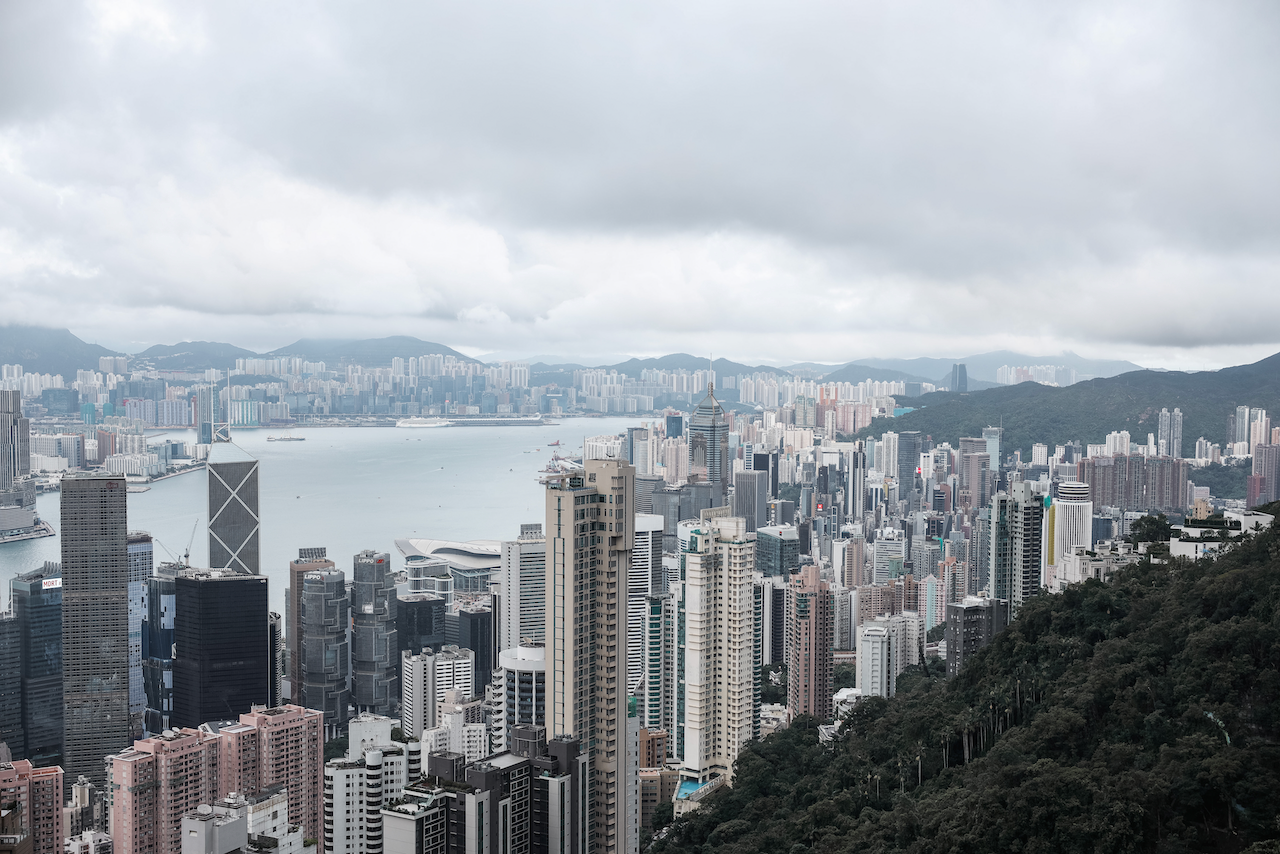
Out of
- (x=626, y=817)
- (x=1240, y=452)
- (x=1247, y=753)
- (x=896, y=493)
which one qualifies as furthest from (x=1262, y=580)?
(x=896, y=493)

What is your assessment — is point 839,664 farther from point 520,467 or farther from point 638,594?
point 520,467

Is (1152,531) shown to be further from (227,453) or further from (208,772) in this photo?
(227,453)

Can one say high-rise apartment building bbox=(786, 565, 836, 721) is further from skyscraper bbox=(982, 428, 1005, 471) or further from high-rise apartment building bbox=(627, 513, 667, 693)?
skyscraper bbox=(982, 428, 1005, 471)

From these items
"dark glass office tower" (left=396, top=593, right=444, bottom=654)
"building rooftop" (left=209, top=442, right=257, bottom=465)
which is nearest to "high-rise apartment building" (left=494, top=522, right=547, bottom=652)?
"dark glass office tower" (left=396, top=593, right=444, bottom=654)

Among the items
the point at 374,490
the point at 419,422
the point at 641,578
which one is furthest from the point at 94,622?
the point at 374,490

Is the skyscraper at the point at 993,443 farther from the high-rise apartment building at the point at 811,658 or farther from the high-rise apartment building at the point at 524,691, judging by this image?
the high-rise apartment building at the point at 524,691
